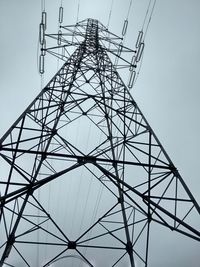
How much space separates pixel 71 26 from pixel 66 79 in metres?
6.04

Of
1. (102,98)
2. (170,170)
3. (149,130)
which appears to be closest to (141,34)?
(102,98)

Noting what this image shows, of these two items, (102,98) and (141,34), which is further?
(141,34)

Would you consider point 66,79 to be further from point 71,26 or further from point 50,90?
point 71,26

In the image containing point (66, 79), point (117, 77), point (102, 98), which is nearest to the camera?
point (102, 98)

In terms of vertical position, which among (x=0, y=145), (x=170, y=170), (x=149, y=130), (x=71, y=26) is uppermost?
(x=71, y=26)

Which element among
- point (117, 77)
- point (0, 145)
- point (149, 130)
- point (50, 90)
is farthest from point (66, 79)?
point (0, 145)

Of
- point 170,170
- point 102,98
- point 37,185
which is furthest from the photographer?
point 102,98

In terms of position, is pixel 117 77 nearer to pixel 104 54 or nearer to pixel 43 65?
pixel 104 54

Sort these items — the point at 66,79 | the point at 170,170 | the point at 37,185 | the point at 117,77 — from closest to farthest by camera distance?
the point at 37,185 → the point at 170,170 → the point at 66,79 → the point at 117,77

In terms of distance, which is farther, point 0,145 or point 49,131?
point 49,131

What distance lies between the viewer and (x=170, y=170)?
7098mm

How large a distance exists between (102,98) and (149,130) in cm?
225

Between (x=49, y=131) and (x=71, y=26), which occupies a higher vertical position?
(x=71, y=26)

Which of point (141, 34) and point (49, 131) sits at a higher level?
point (141, 34)
